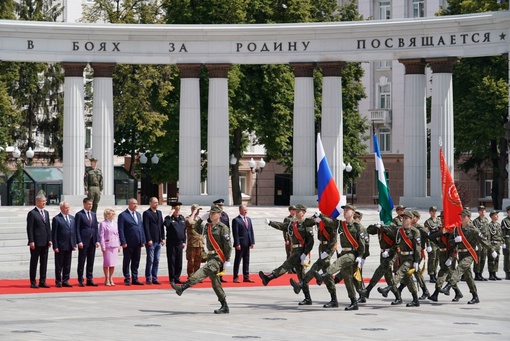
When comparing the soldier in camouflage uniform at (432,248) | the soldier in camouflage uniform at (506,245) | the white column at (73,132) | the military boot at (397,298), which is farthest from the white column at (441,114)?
the military boot at (397,298)

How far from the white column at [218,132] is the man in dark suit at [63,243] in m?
21.6

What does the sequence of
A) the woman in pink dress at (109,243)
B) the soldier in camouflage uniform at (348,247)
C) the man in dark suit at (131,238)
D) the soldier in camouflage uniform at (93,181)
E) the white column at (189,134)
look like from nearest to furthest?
the soldier in camouflage uniform at (348,247), the woman in pink dress at (109,243), the man in dark suit at (131,238), the soldier in camouflage uniform at (93,181), the white column at (189,134)

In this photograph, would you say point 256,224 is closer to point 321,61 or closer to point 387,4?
point 321,61

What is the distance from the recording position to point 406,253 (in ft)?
91.1

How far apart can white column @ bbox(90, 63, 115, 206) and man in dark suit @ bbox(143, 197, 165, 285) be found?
19764 millimetres

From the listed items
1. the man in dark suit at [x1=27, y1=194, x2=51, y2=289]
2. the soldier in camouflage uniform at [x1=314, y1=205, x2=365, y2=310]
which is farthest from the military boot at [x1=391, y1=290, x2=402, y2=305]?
the man in dark suit at [x1=27, y1=194, x2=51, y2=289]

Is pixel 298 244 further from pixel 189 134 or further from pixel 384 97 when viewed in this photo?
pixel 384 97

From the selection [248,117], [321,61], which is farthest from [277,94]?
[321,61]

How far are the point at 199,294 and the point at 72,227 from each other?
13.0 ft

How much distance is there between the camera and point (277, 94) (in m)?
64.1

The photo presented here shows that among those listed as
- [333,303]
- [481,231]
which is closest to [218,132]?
[481,231]

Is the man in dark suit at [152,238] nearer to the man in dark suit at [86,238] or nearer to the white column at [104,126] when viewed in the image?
the man in dark suit at [86,238]

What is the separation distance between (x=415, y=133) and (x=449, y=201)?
24773mm

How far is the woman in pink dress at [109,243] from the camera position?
32.4m
